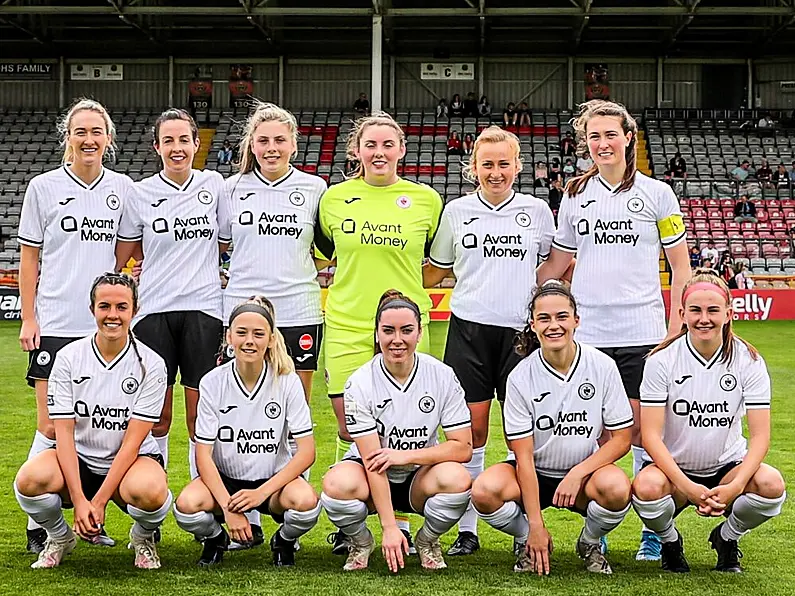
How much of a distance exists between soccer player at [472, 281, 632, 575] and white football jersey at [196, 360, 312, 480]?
713 mm

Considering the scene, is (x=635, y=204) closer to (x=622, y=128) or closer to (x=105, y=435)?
(x=622, y=128)

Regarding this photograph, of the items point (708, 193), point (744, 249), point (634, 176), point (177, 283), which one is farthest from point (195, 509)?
point (708, 193)

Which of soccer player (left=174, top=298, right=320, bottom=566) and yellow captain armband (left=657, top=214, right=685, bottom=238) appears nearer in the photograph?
soccer player (left=174, top=298, right=320, bottom=566)

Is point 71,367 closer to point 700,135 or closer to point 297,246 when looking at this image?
point 297,246

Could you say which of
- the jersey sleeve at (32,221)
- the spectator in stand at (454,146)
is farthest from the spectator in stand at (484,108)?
the jersey sleeve at (32,221)

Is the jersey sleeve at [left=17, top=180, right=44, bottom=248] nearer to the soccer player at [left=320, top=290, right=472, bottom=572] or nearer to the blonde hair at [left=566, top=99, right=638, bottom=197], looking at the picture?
the soccer player at [left=320, top=290, right=472, bottom=572]

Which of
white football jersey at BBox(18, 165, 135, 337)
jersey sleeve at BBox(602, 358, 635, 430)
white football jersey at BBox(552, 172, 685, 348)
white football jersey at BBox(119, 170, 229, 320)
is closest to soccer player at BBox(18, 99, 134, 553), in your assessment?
white football jersey at BBox(18, 165, 135, 337)

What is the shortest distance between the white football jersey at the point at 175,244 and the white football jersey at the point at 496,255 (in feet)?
3.14

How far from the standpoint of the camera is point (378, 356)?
12.7 ft

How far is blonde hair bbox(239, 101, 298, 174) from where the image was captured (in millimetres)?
4148

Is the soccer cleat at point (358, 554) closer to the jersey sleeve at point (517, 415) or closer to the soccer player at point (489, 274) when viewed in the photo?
the soccer player at point (489, 274)

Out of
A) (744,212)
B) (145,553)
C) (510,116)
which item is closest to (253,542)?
(145,553)

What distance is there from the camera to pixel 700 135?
24.1 m

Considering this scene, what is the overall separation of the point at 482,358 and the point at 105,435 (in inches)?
56.3
